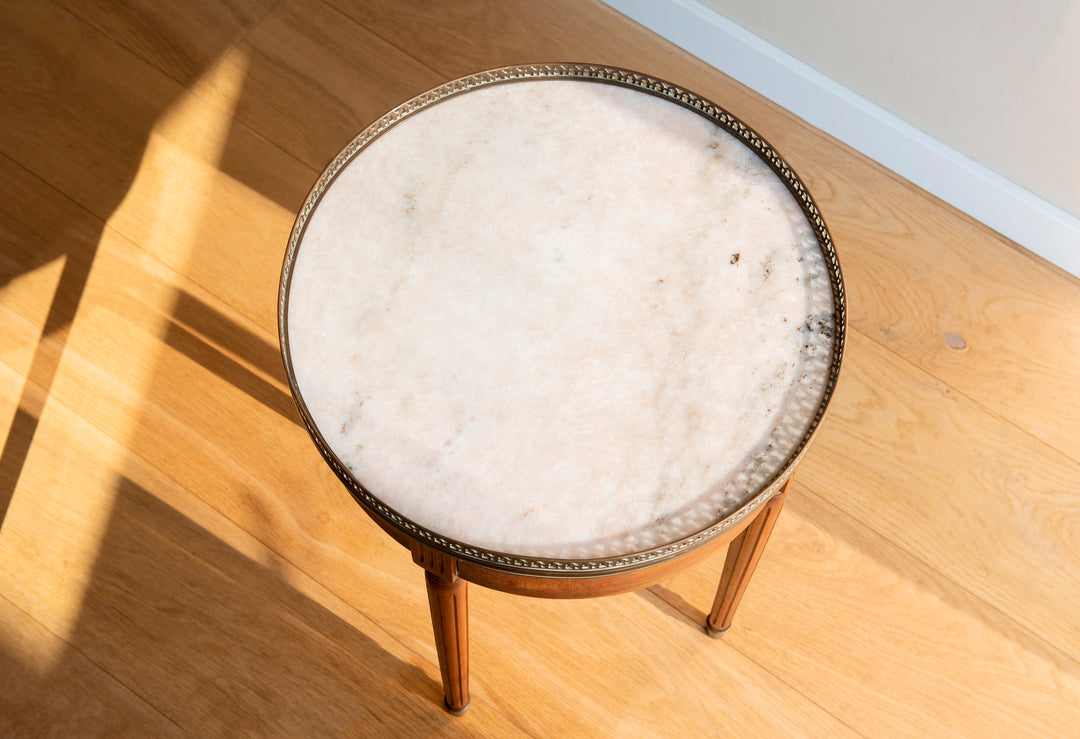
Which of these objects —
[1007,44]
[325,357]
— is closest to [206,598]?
[325,357]

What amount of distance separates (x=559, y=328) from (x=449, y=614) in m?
0.25

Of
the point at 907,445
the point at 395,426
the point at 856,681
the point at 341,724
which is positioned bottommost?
the point at 341,724

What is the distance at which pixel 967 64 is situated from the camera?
44.3 inches

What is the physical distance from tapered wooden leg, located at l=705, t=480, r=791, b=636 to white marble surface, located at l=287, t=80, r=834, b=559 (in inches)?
4.7

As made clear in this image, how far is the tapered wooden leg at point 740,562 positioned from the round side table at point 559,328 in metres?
0.02

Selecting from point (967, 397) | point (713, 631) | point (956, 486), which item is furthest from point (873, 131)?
point (713, 631)

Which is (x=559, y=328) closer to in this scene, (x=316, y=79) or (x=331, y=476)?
(x=331, y=476)

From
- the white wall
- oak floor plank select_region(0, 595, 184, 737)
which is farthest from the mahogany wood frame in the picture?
the white wall

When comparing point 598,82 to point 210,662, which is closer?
point 598,82

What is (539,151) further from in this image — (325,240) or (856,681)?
(856,681)

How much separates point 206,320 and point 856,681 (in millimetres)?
859

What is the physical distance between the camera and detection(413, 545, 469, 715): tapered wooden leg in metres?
0.70

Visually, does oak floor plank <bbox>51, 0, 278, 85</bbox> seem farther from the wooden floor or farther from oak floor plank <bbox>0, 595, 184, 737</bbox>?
oak floor plank <bbox>0, 595, 184, 737</bbox>

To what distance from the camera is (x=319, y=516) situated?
109cm
